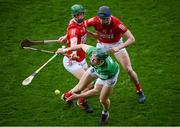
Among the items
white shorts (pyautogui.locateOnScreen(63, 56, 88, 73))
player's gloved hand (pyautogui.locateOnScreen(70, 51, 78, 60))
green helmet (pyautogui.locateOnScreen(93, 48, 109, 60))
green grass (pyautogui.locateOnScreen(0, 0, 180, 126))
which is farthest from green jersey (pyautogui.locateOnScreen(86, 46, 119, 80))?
green grass (pyautogui.locateOnScreen(0, 0, 180, 126))

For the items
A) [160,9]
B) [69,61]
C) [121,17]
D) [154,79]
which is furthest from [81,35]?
[160,9]

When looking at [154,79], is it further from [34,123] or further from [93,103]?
[34,123]

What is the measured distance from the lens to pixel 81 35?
9.98m

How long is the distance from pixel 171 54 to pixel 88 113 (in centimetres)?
385

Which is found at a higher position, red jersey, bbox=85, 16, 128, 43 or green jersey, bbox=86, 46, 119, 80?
red jersey, bbox=85, 16, 128, 43

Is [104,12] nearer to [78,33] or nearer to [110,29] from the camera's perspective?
[110,29]

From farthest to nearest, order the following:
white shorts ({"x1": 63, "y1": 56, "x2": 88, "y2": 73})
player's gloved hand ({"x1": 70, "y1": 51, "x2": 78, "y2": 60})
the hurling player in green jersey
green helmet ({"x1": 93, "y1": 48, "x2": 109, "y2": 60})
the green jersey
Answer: white shorts ({"x1": 63, "y1": 56, "x2": 88, "y2": 73}), player's gloved hand ({"x1": 70, "y1": 51, "x2": 78, "y2": 60}), the green jersey, the hurling player in green jersey, green helmet ({"x1": 93, "y1": 48, "x2": 109, "y2": 60})

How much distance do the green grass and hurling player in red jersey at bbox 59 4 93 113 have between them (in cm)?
85

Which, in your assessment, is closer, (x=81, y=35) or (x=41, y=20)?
(x=81, y=35)

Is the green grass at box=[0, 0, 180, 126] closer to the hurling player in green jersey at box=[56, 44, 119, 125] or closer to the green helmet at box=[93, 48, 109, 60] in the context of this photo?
the hurling player in green jersey at box=[56, 44, 119, 125]

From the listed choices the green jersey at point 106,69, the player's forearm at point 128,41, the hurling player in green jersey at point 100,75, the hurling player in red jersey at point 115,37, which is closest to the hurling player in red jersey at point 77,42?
the hurling player in green jersey at point 100,75

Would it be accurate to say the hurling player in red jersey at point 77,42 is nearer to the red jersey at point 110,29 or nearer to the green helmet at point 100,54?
the red jersey at point 110,29

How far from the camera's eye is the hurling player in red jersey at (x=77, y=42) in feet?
32.2

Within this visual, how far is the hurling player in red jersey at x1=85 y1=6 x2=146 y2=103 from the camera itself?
32.4 feet
